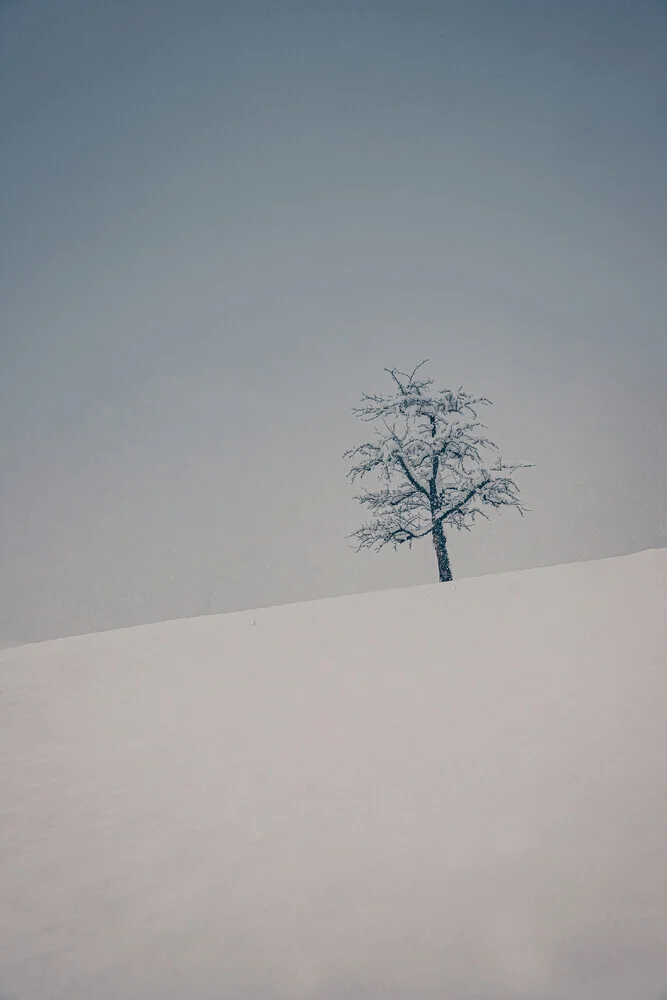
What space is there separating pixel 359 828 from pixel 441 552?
592 inches

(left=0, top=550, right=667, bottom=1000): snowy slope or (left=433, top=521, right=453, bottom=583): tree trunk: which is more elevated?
(left=433, top=521, right=453, bottom=583): tree trunk

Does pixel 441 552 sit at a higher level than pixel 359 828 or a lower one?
higher

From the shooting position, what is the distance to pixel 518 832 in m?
2.26

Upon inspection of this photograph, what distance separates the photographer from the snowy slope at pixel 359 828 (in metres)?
1.72

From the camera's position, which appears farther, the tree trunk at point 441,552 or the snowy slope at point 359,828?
the tree trunk at point 441,552

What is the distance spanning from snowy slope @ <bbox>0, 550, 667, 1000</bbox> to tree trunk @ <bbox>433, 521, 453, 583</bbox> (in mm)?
11470

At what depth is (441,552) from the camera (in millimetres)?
17141

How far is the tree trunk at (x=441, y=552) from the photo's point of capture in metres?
17.0

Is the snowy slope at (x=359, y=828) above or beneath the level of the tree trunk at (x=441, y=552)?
beneath

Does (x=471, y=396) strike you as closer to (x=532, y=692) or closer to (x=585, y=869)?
(x=532, y=692)

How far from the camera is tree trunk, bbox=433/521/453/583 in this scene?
16953 mm

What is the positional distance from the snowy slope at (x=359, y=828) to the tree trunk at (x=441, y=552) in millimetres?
11470

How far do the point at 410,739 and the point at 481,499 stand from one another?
48.5 feet

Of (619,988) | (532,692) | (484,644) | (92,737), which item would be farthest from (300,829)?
(484,644)
